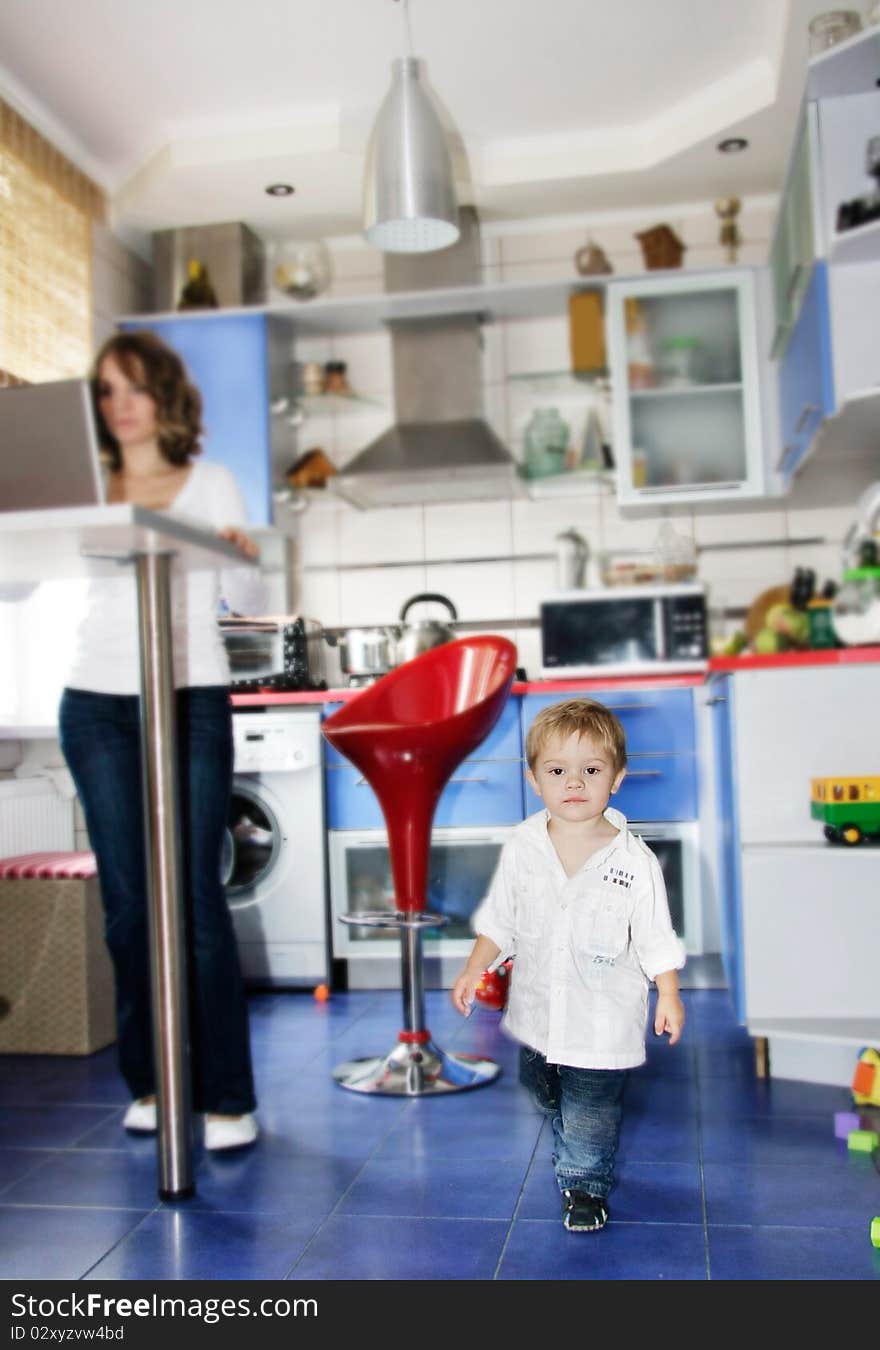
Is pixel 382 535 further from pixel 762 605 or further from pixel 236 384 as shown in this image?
pixel 762 605


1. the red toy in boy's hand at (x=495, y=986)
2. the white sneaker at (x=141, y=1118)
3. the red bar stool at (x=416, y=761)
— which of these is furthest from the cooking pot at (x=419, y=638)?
the red toy in boy's hand at (x=495, y=986)

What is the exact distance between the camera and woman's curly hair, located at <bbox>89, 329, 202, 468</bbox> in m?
1.26

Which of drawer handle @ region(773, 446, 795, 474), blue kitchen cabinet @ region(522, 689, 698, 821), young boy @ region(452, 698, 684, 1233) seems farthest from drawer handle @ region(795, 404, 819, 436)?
young boy @ region(452, 698, 684, 1233)

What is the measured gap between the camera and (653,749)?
1144mm

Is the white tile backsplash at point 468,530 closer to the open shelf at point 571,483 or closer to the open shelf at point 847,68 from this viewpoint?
the open shelf at point 571,483

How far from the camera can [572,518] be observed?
11.8ft

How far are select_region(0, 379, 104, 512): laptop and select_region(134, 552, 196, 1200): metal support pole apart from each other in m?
0.31

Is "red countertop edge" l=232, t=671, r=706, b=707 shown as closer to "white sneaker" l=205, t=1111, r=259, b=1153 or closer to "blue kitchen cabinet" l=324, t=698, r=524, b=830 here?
"blue kitchen cabinet" l=324, t=698, r=524, b=830

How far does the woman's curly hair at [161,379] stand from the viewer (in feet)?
4.12

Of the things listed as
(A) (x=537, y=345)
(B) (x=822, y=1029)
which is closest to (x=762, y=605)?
(A) (x=537, y=345)

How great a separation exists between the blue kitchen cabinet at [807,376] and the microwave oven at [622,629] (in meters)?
0.45

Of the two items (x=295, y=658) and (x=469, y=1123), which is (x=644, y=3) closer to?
(x=295, y=658)

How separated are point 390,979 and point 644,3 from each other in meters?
2.28

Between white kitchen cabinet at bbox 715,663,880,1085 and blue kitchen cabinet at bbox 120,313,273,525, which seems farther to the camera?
blue kitchen cabinet at bbox 120,313,273,525
